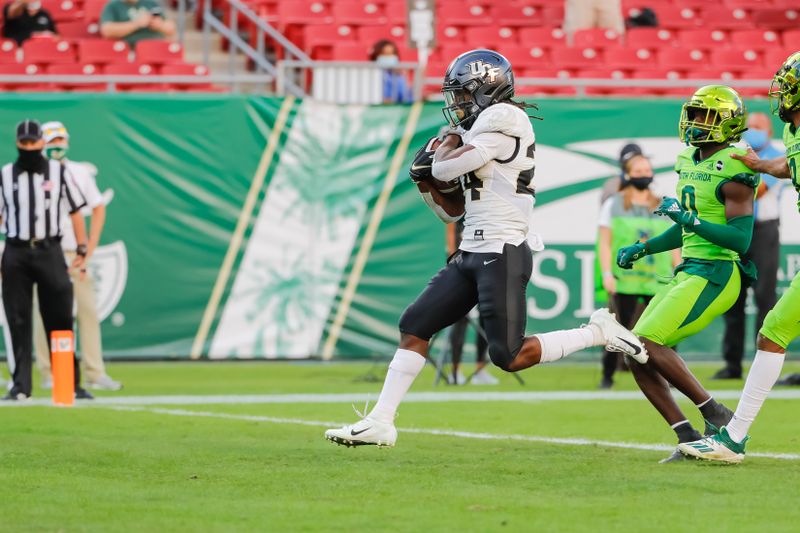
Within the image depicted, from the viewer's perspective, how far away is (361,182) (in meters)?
14.4

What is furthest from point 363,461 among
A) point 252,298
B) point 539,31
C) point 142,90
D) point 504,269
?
point 539,31

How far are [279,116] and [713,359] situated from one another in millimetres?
4983

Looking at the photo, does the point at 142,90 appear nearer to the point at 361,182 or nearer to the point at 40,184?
the point at 361,182

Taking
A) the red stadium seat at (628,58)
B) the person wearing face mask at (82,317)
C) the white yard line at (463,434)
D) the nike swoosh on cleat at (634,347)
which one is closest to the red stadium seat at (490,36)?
the red stadium seat at (628,58)

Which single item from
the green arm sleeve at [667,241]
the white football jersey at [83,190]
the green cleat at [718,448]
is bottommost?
the green cleat at [718,448]

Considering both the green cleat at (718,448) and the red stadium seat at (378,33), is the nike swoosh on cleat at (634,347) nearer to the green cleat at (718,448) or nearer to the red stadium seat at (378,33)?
the green cleat at (718,448)

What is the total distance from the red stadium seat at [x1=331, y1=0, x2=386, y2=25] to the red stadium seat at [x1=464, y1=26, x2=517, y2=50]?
1.10m

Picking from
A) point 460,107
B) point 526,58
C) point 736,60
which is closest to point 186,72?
point 526,58

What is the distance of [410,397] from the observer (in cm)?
1126

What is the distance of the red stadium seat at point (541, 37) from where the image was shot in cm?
1836

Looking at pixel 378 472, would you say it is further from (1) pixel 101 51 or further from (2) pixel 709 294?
(1) pixel 101 51

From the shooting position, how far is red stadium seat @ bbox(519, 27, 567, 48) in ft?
60.2

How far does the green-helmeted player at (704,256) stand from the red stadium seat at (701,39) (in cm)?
1189

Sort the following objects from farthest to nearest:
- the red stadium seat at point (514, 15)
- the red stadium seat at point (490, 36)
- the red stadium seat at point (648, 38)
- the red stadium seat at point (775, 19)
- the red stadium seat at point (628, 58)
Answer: the red stadium seat at point (775, 19)
the red stadium seat at point (514, 15)
the red stadium seat at point (648, 38)
the red stadium seat at point (490, 36)
the red stadium seat at point (628, 58)
